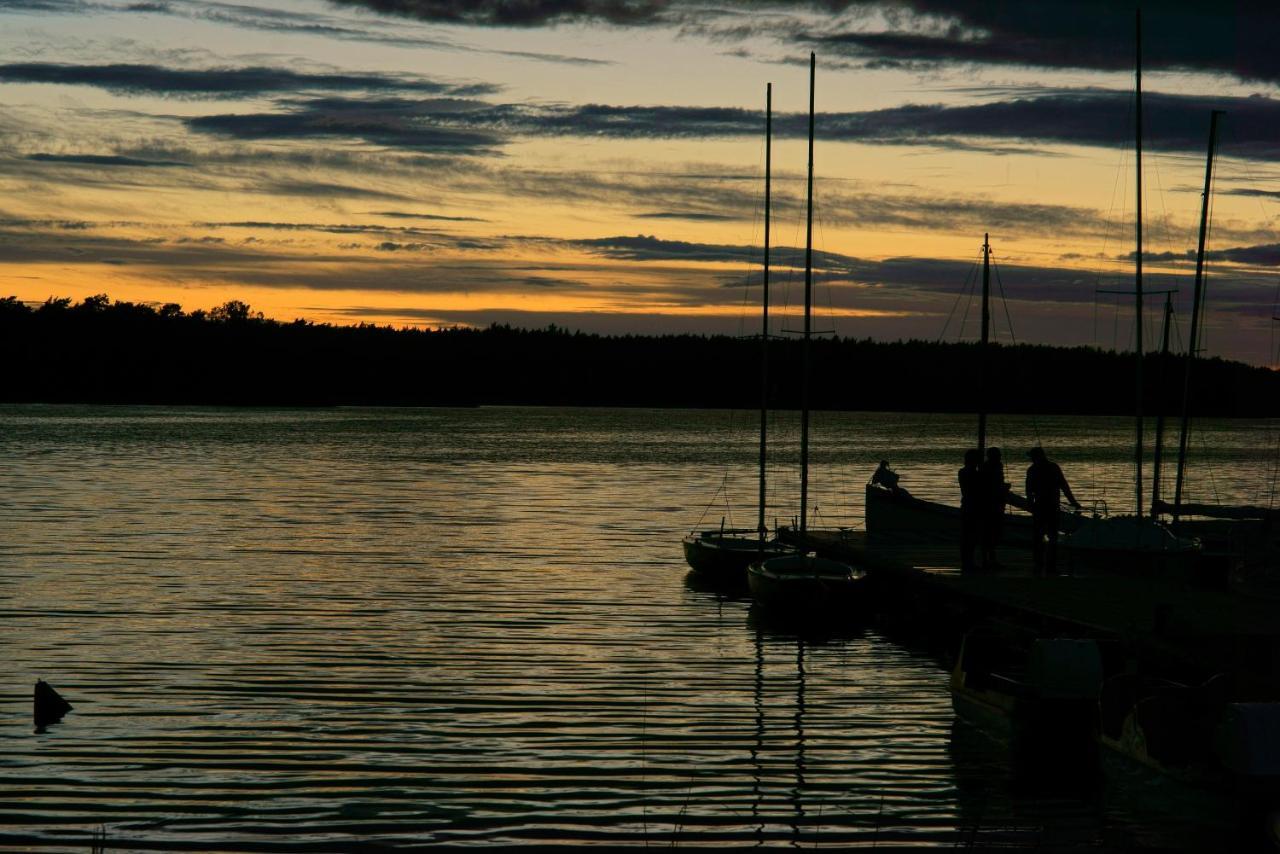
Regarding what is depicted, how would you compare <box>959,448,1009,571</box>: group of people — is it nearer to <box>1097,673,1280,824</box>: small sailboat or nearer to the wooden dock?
the wooden dock

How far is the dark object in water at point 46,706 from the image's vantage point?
1772 cm

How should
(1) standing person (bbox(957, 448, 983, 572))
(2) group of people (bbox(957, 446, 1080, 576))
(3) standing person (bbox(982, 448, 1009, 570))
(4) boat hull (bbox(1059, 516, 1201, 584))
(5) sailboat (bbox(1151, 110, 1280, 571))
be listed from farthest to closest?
(5) sailboat (bbox(1151, 110, 1280, 571)) < (4) boat hull (bbox(1059, 516, 1201, 584)) < (3) standing person (bbox(982, 448, 1009, 570)) < (1) standing person (bbox(957, 448, 983, 572)) < (2) group of people (bbox(957, 446, 1080, 576))

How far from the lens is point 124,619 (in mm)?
26297

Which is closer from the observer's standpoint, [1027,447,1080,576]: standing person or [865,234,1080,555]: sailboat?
[1027,447,1080,576]: standing person

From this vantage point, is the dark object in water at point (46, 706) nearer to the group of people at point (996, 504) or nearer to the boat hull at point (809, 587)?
the boat hull at point (809, 587)

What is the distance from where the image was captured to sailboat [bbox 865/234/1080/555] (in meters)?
35.1

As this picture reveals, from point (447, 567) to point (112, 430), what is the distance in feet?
369

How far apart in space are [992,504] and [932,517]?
11399mm

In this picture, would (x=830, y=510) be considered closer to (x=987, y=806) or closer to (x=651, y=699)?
(x=651, y=699)

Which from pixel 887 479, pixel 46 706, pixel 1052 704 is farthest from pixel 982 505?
pixel 46 706

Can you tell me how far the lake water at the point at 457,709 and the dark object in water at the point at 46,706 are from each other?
0.19 meters

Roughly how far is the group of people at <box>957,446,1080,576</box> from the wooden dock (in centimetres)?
47

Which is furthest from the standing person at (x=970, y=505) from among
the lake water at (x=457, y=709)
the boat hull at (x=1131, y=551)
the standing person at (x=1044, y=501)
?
the lake water at (x=457, y=709)

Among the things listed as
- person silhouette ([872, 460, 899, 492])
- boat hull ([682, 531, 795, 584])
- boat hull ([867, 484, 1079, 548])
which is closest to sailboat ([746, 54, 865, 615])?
boat hull ([682, 531, 795, 584])
